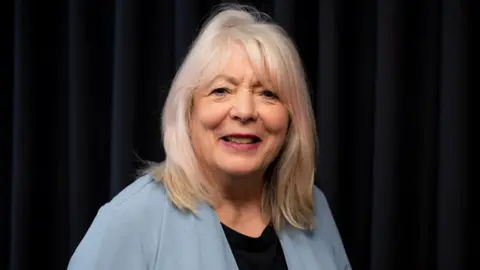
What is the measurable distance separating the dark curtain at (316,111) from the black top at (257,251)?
0.33 m

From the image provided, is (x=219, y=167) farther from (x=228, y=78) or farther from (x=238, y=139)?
(x=228, y=78)

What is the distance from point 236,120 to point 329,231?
40 cm

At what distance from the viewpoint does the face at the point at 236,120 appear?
43.7 inches

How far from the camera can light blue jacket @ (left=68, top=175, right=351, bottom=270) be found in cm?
102

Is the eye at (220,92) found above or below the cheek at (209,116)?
above

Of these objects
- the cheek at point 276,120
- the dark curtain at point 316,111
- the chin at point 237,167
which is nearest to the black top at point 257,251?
the chin at point 237,167

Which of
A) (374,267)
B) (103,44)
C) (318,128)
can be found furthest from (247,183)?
(103,44)

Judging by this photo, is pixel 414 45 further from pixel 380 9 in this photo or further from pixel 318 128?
pixel 318 128

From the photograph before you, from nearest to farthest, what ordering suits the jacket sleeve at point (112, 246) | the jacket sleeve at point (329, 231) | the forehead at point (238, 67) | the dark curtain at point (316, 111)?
the jacket sleeve at point (112, 246) → the forehead at point (238, 67) → the jacket sleeve at point (329, 231) → the dark curtain at point (316, 111)

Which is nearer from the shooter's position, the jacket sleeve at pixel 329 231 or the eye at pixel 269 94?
the eye at pixel 269 94

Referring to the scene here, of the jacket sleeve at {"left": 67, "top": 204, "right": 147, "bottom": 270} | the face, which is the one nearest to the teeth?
the face

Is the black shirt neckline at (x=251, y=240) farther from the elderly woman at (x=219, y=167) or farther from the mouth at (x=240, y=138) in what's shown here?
the mouth at (x=240, y=138)

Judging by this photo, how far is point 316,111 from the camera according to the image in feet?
4.92

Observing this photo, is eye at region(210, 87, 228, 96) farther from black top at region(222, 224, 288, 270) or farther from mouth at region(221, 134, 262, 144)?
black top at region(222, 224, 288, 270)
